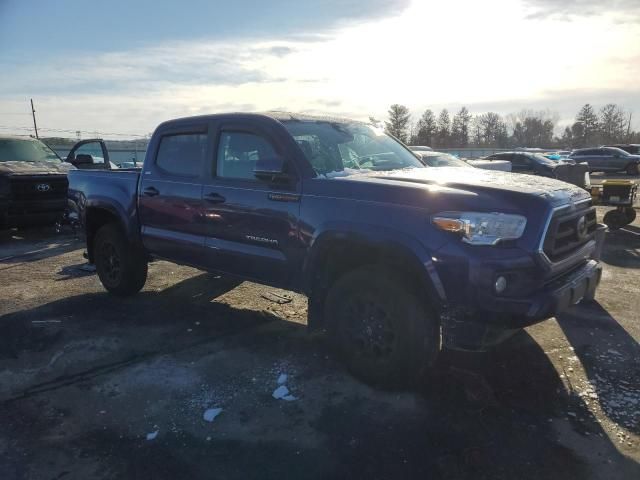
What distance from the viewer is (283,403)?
3.50 m

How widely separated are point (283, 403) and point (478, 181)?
208 cm

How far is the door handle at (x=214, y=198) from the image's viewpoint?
173 inches

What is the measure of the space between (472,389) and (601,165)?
2948 cm

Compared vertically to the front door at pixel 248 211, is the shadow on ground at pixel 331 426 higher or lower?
lower

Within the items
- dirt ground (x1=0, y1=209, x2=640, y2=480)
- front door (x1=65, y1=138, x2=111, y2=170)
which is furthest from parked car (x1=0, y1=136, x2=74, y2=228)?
dirt ground (x1=0, y1=209, x2=640, y2=480)

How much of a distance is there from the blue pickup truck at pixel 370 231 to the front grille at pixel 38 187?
5498 millimetres

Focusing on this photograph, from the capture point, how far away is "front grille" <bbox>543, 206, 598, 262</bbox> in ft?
10.4

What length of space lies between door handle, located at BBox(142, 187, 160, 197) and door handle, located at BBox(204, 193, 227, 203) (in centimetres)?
84

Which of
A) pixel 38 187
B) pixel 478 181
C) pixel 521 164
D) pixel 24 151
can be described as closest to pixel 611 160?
pixel 521 164

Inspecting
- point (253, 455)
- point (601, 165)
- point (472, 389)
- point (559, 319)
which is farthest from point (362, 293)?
point (601, 165)

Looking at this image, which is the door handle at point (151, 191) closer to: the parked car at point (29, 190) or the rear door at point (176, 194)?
the rear door at point (176, 194)

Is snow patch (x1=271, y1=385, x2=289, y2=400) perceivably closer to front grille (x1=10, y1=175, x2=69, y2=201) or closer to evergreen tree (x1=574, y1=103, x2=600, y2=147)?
front grille (x1=10, y1=175, x2=69, y2=201)

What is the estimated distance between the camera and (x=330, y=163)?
407 centimetres

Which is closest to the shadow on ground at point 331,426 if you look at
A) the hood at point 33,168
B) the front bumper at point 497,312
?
the front bumper at point 497,312
